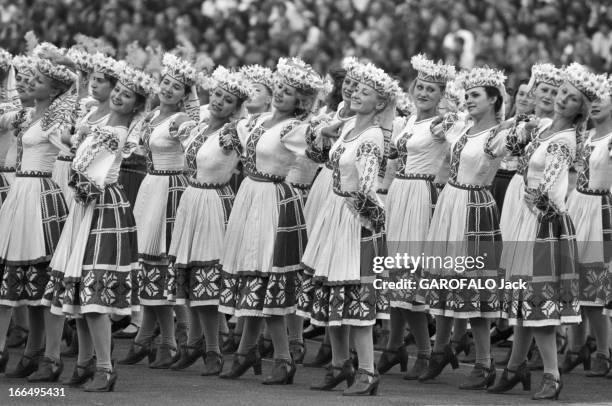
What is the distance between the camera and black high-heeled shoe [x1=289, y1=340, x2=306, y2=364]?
12203 millimetres

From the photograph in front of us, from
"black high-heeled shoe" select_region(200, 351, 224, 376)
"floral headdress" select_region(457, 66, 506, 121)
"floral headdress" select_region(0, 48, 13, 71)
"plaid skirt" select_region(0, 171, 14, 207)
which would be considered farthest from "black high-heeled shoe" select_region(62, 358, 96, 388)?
"floral headdress" select_region(457, 66, 506, 121)

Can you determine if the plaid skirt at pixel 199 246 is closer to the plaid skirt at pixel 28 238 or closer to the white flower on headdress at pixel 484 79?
the plaid skirt at pixel 28 238

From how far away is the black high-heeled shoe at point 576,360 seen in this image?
12.1m

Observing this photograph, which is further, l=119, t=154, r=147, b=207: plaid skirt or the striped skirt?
l=119, t=154, r=147, b=207: plaid skirt

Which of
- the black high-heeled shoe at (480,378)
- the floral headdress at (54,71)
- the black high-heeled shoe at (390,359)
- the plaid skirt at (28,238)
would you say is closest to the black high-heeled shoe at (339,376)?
the black high-heeled shoe at (480,378)

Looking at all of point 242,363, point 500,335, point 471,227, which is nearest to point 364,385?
point 242,363

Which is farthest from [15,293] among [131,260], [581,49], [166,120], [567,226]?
[581,49]

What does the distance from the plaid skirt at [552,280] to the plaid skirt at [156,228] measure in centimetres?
289

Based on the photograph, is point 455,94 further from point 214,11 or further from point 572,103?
point 214,11

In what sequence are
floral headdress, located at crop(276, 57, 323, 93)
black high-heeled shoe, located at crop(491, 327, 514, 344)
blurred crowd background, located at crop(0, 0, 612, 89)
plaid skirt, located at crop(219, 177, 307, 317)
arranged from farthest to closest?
blurred crowd background, located at crop(0, 0, 612, 89) → black high-heeled shoe, located at crop(491, 327, 514, 344) → floral headdress, located at crop(276, 57, 323, 93) → plaid skirt, located at crop(219, 177, 307, 317)

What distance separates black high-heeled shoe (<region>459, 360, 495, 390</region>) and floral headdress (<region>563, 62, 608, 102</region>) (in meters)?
2.00

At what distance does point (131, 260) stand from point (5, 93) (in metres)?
2.97

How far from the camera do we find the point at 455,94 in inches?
501

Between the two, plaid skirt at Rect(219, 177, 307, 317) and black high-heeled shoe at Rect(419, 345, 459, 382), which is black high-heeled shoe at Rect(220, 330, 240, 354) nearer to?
plaid skirt at Rect(219, 177, 307, 317)
